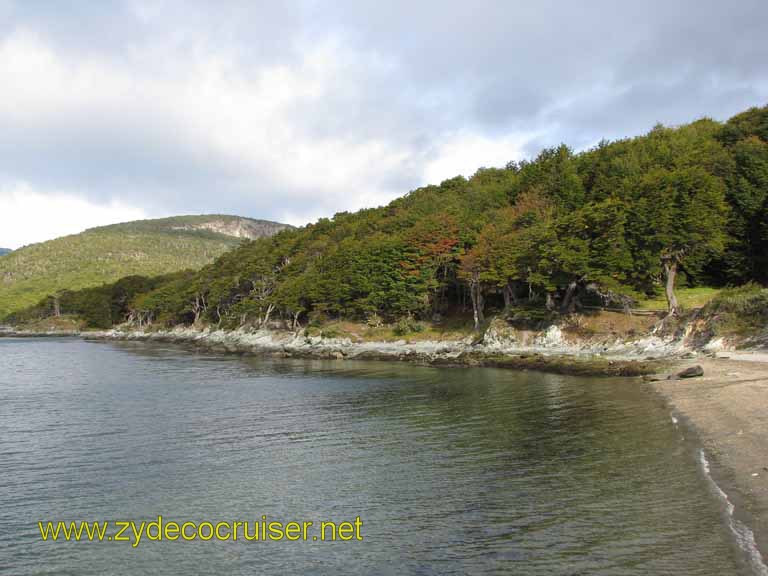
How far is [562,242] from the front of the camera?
2106 inches

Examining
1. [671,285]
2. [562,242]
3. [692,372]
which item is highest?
[562,242]

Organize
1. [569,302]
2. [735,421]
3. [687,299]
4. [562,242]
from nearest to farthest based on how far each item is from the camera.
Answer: [735,421] → [687,299] → [562,242] → [569,302]

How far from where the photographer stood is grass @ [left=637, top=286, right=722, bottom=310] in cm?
4892

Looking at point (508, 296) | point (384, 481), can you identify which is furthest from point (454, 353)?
Answer: point (384, 481)

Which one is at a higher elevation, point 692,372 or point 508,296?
point 508,296

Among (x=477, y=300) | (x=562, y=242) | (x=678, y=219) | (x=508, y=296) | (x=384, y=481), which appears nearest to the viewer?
(x=384, y=481)

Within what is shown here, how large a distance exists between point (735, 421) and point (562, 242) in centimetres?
3696

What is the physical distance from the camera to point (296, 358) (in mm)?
65000

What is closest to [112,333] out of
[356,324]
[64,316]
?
[64,316]

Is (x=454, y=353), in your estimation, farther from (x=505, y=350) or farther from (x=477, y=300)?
(x=477, y=300)

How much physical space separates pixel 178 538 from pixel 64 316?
605ft

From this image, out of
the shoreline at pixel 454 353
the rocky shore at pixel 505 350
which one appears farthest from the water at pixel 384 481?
the rocky shore at pixel 505 350

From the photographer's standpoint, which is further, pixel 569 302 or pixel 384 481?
pixel 569 302

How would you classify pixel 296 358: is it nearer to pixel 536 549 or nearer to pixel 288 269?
pixel 288 269
